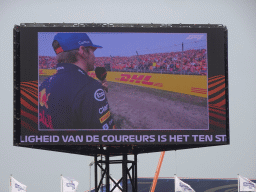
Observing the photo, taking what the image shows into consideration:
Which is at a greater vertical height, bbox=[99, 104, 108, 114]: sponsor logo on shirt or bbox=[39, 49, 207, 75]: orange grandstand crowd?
bbox=[39, 49, 207, 75]: orange grandstand crowd

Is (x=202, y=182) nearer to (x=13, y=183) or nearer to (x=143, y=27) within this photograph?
(x=13, y=183)

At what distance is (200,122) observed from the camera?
67.2 feet

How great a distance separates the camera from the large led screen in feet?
66.4

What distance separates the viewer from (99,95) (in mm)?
20484

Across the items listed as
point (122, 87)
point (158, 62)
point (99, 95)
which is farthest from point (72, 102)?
point (158, 62)

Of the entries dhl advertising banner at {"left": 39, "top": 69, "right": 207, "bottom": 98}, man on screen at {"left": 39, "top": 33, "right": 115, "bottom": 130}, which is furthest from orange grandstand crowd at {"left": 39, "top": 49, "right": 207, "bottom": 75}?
man on screen at {"left": 39, "top": 33, "right": 115, "bottom": 130}

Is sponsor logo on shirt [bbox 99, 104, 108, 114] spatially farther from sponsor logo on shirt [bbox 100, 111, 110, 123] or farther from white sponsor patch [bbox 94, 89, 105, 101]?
white sponsor patch [bbox 94, 89, 105, 101]

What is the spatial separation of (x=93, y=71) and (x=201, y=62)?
410 centimetres

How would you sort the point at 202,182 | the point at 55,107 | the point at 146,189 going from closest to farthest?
1. the point at 55,107
2. the point at 146,189
3. the point at 202,182

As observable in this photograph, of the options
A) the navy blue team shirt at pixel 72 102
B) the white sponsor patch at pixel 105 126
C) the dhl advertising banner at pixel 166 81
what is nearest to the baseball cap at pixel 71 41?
the navy blue team shirt at pixel 72 102

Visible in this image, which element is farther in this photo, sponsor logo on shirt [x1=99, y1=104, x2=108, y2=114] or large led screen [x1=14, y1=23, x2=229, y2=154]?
sponsor logo on shirt [x1=99, y1=104, x2=108, y2=114]

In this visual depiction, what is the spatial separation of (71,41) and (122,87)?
2.60 meters

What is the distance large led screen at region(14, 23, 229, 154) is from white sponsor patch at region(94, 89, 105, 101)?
0.03 meters

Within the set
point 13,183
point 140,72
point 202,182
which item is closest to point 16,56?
point 140,72
